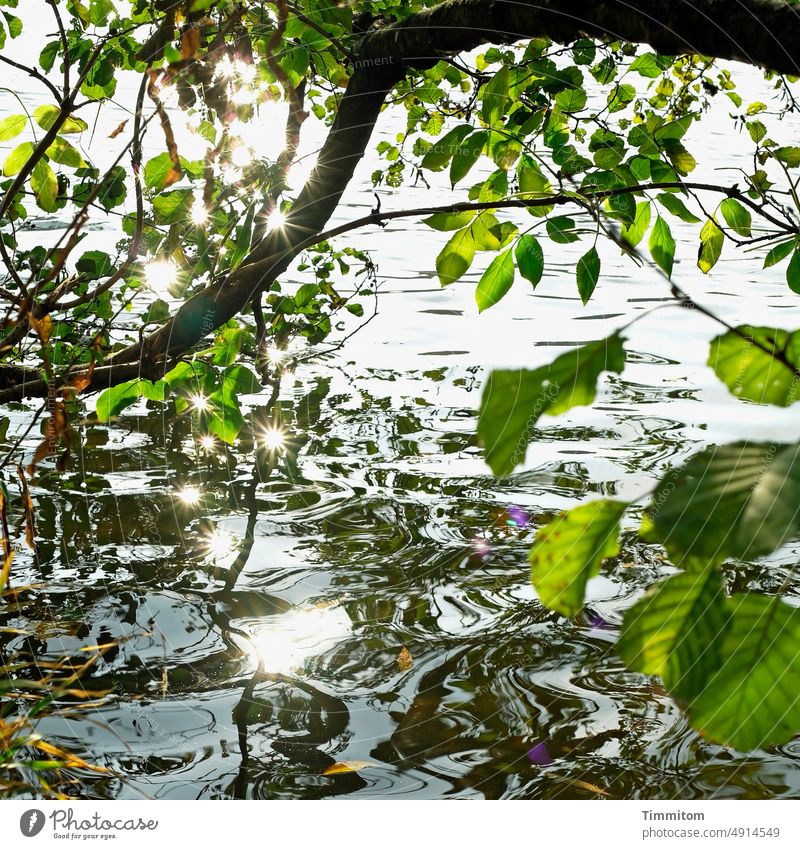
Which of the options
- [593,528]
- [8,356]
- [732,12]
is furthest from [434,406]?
[593,528]

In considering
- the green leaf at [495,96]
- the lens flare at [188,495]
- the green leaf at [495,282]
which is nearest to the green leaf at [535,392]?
the green leaf at [495,282]

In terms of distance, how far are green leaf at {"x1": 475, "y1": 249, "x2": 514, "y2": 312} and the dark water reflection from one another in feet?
2.66

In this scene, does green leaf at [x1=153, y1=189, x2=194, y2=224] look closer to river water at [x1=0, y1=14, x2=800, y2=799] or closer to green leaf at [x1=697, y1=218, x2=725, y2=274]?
river water at [x1=0, y1=14, x2=800, y2=799]

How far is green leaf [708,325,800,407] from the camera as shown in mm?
284

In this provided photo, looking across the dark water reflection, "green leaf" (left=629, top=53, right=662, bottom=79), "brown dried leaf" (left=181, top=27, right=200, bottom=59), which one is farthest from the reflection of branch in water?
"green leaf" (left=629, top=53, right=662, bottom=79)

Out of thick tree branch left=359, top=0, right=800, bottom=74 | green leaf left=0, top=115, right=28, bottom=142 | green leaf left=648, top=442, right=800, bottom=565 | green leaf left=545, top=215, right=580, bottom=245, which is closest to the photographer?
green leaf left=648, top=442, right=800, bottom=565

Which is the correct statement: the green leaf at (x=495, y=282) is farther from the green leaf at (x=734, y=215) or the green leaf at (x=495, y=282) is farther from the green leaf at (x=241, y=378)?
the green leaf at (x=241, y=378)

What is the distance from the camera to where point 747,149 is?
1.55 meters

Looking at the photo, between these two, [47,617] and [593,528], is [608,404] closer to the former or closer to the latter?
[47,617]

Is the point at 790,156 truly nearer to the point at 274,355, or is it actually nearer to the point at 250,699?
the point at 274,355

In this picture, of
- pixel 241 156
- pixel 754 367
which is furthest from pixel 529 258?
pixel 241 156

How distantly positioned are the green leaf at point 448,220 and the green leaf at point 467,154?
0.10 metres

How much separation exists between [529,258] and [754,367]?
16.9 inches

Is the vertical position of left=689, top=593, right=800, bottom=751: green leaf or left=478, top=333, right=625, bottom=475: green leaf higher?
left=478, top=333, right=625, bottom=475: green leaf
